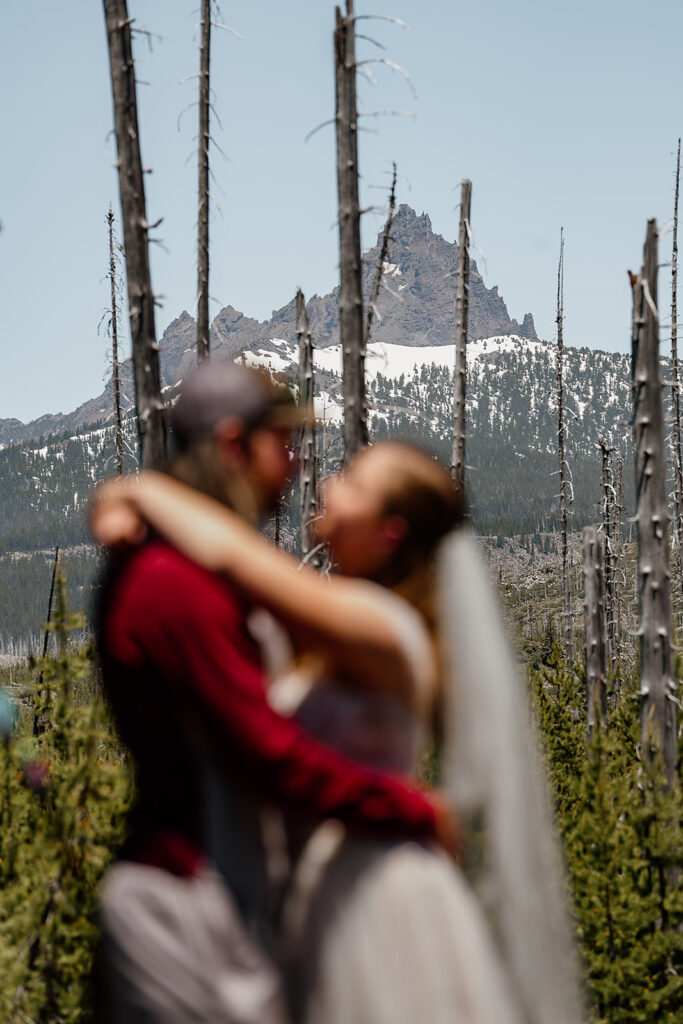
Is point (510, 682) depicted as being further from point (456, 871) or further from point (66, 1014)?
point (66, 1014)

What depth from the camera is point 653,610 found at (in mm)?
9047

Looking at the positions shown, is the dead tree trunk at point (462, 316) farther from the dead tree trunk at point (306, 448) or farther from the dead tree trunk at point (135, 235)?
the dead tree trunk at point (135, 235)

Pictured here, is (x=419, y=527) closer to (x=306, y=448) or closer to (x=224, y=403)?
(x=224, y=403)

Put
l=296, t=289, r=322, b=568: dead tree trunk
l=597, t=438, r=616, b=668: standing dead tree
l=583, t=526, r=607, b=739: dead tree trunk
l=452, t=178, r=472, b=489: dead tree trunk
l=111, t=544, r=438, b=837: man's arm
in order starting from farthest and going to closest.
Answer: l=597, t=438, r=616, b=668: standing dead tree, l=583, t=526, r=607, b=739: dead tree trunk, l=452, t=178, r=472, b=489: dead tree trunk, l=296, t=289, r=322, b=568: dead tree trunk, l=111, t=544, r=438, b=837: man's arm

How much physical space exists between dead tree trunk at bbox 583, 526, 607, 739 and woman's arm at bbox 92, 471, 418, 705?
1280cm

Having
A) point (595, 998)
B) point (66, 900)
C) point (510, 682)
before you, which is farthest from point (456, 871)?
point (595, 998)

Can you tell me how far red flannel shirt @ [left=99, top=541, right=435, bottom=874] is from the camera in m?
1.80

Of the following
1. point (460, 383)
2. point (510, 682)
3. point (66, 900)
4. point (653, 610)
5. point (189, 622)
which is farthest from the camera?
point (460, 383)

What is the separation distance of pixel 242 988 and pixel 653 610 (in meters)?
7.70

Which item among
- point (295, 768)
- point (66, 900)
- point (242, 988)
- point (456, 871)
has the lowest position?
point (66, 900)

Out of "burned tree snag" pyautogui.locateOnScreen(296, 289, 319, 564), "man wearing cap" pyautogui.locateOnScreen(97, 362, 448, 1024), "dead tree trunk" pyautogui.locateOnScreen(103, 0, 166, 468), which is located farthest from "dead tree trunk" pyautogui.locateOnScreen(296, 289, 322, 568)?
"man wearing cap" pyautogui.locateOnScreen(97, 362, 448, 1024)

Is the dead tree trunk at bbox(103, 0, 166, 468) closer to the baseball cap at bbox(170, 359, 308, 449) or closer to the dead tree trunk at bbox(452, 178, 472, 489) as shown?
the baseball cap at bbox(170, 359, 308, 449)

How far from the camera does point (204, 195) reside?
40.4 feet

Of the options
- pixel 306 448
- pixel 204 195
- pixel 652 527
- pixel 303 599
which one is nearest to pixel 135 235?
pixel 303 599
